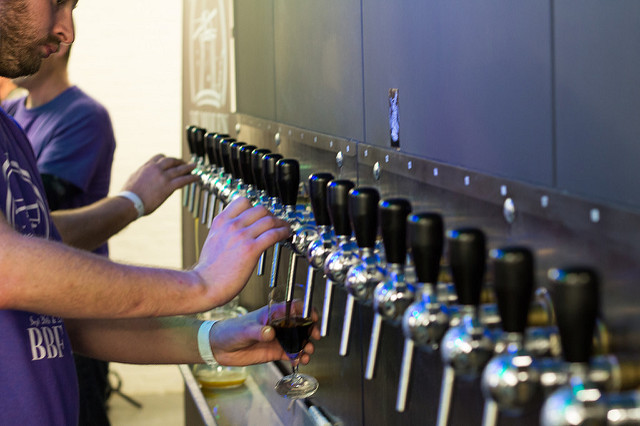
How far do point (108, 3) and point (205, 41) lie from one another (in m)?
2.45

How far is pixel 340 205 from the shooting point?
1162mm

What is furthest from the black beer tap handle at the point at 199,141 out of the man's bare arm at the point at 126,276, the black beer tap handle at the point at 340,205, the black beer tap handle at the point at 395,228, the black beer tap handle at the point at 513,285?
the black beer tap handle at the point at 513,285

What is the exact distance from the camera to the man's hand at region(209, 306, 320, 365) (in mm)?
1633

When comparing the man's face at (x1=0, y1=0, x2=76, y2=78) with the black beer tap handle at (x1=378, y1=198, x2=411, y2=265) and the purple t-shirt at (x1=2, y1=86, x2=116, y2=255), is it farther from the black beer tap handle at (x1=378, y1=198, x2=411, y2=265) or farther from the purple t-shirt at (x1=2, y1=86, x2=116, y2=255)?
the purple t-shirt at (x1=2, y1=86, x2=116, y2=255)

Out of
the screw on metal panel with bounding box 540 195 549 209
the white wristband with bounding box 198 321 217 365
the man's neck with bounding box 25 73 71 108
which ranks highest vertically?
the man's neck with bounding box 25 73 71 108

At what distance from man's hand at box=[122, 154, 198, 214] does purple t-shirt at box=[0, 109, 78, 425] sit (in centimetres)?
76

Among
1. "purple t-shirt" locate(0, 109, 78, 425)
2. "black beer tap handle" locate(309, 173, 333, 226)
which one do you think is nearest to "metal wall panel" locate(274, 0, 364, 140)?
"black beer tap handle" locate(309, 173, 333, 226)

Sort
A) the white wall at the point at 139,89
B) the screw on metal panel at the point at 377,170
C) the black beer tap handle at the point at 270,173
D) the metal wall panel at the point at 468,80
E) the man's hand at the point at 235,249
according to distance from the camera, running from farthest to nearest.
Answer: the white wall at the point at 139,89 → the black beer tap handle at the point at 270,173 → the screw on metal panel at the point at 377,170 → the man's hand at the point at 235,249 → the metal wall panel at the point at 468,80

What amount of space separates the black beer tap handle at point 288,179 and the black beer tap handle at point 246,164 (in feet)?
0.87

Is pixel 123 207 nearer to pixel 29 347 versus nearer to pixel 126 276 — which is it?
pixel 29 347

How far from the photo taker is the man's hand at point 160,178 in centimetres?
249

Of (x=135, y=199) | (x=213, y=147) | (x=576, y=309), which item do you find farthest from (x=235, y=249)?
(x=135, y=199)

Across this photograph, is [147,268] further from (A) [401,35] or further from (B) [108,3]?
(B) [108,3]

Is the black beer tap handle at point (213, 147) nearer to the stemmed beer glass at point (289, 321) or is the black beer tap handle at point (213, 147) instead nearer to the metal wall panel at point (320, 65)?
the metal wall panel at point (320, 65)
